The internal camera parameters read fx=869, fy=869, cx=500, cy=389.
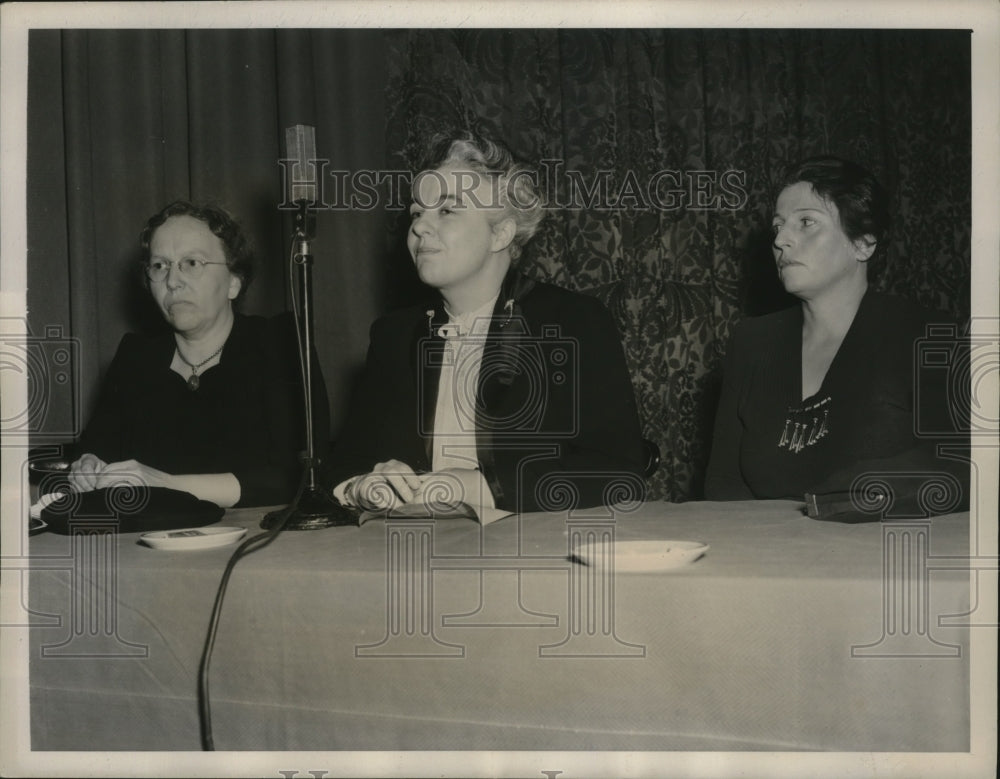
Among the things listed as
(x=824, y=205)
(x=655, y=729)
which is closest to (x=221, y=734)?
(x=655, y=729)

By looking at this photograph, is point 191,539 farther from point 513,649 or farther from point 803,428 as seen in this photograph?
point 803,428

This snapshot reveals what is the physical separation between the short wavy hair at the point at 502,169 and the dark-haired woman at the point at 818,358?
59 cm

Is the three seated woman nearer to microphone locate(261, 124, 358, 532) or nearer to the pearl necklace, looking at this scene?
the pearl necklace

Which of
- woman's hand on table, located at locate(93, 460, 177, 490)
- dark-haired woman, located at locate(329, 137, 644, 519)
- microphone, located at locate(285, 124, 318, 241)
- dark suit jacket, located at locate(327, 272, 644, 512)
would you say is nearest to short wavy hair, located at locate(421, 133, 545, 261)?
dark-haired woman, located at locate(329, 137, 644, 519)

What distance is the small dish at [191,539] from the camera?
3.93 ft

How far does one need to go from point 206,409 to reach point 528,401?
31.5 inches

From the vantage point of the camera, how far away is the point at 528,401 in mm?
1812

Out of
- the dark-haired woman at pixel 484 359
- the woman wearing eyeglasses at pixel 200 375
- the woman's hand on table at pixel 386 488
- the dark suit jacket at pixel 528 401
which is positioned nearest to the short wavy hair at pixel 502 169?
the dark-haired woman at pixel 484 359

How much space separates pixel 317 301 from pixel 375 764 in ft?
6.92

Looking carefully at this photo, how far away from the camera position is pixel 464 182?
183cm

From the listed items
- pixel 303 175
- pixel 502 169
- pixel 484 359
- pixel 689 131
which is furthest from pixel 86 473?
pixel 689 131

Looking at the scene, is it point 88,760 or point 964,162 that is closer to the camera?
point 88,760

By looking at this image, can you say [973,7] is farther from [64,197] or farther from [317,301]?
[64,197]

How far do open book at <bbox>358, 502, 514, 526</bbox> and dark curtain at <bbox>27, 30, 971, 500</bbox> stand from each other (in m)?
1.65
